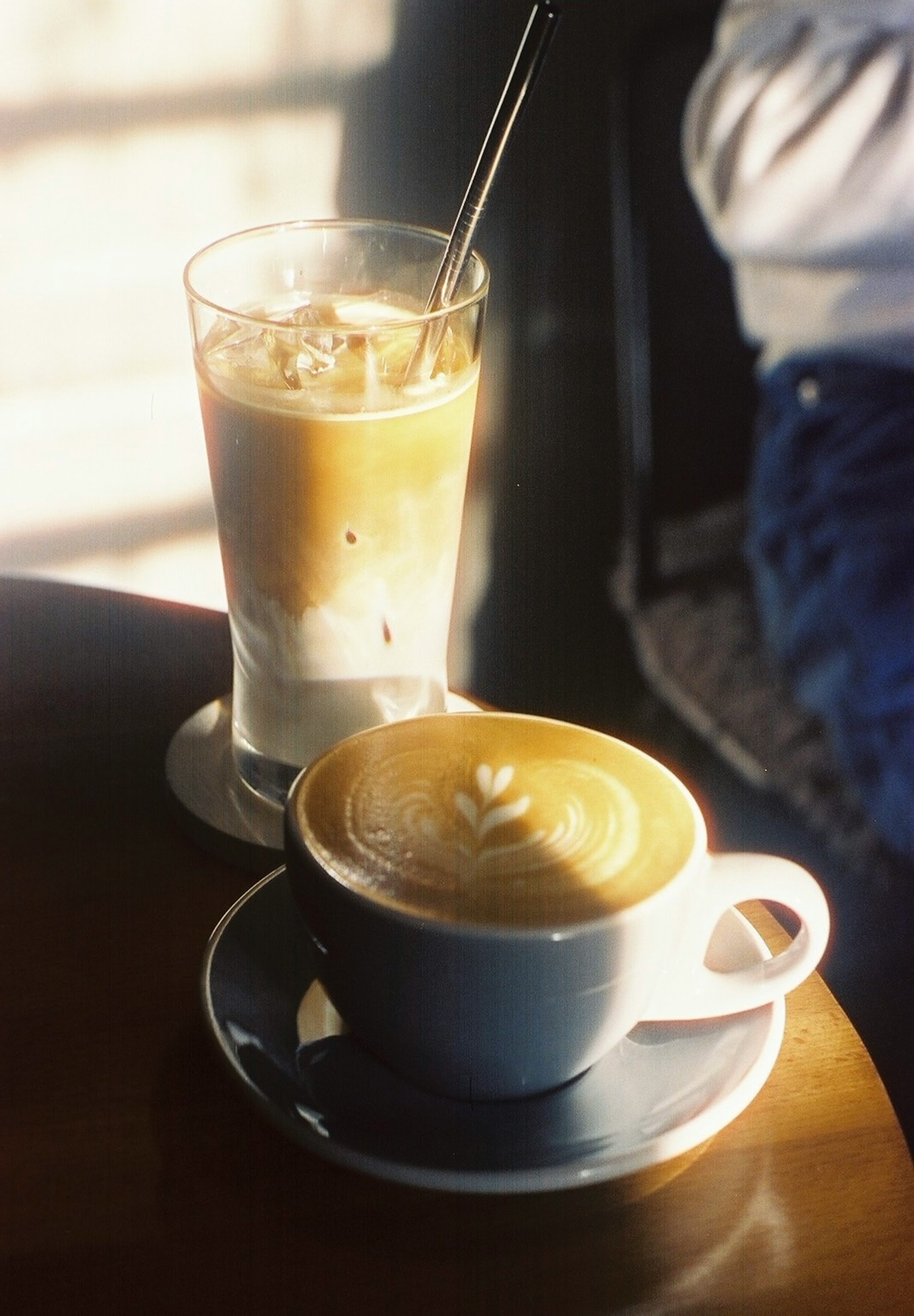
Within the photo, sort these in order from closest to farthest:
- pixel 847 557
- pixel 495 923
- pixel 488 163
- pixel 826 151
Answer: pixel 495 923 → pixel 488 163 → pixel 847 557 → pixel 826 151

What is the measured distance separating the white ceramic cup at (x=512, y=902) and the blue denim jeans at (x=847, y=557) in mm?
413

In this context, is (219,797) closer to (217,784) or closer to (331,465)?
(217,784)

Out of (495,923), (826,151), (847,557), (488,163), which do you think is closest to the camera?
(495,923)

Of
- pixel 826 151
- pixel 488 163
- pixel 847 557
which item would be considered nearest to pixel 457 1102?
pixel 488 163

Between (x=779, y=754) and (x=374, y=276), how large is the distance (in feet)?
1.48

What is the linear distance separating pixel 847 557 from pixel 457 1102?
0.54 metres

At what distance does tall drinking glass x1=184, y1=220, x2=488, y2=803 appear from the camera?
0.44m

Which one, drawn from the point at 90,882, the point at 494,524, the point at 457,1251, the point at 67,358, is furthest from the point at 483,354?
the point at 457,1251

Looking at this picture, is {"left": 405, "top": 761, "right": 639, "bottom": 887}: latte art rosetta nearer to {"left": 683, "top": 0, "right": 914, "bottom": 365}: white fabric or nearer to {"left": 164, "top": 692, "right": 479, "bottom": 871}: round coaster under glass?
{"left": 164, "top": 692, "right": 479, "bottom": 871}: round coaster under glass

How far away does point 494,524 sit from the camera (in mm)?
1075

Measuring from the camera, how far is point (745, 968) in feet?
1.19

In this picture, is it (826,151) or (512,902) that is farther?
(826,151)

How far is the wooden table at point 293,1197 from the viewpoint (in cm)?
31

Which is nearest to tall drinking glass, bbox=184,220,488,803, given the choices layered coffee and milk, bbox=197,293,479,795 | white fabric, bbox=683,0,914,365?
layered coffee and milk, bbox=197,293,479,795
